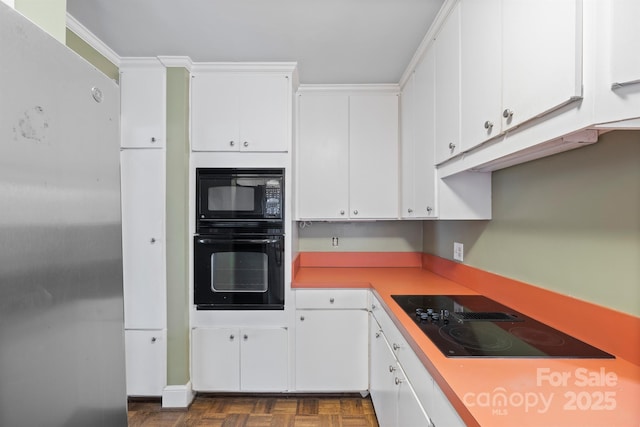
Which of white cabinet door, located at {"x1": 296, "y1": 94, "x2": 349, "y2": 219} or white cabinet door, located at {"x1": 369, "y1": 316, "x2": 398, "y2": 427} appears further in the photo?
white cabinet door, located at {"x1": 296, "y1": 94, "x2": 349, "y2": 219}

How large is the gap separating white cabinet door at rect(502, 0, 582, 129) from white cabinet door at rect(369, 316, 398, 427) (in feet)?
3.92

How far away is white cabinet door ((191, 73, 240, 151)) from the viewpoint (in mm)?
2223

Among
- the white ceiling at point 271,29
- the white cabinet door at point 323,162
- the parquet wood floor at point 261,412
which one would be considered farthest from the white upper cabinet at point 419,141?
the parquet wood floor at point 261,412

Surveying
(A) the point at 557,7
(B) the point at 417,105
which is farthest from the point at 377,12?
(A) the point at 557,7

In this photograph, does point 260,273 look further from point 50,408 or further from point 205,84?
point 50,408

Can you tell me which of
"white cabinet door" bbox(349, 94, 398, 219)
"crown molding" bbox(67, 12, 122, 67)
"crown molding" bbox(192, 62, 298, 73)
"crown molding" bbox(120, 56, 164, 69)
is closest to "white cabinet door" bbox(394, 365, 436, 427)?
"white cabinet door" bbox(349, 94, 398, 219)

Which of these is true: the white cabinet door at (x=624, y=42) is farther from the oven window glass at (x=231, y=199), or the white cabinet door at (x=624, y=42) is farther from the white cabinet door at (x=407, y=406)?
the oven window glass at (x=231, y=199)

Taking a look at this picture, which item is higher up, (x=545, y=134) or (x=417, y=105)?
(x=417, y=105)

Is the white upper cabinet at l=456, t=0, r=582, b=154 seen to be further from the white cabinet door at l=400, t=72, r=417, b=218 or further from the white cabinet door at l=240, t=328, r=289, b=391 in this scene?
the white cabinet door at l=240, t=328, r=289, b=391

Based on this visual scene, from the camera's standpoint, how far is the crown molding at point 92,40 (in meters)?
1.77

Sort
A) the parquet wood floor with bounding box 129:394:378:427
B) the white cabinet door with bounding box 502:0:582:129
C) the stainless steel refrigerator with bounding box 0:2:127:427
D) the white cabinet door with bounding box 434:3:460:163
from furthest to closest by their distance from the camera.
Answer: the parquet wood floor with bounding box 129:394:378:427, the white cabinet door with bounding box 434:3:460:163, the white cabinet door with bounding box 502:0:582:129, the stainless steel refrigerator with bounding box 0:2:127:427

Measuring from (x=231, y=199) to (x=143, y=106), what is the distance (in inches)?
33.9

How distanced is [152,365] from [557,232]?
2458mm

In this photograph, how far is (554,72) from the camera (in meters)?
0.86
